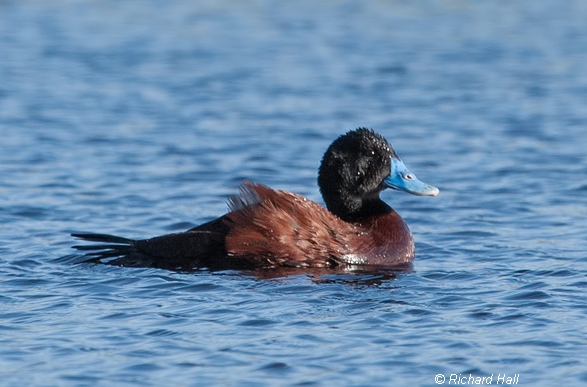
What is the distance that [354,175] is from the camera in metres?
9.12

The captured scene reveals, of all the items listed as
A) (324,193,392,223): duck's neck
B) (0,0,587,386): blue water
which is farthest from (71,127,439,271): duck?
(0,0,587,386): blue water

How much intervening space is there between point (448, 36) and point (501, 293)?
11426 mm

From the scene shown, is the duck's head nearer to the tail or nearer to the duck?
the duck

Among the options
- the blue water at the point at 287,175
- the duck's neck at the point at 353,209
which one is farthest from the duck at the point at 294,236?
the blue water at the point at 287,175

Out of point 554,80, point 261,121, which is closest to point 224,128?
point 261,121

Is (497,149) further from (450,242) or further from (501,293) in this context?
(501,293)

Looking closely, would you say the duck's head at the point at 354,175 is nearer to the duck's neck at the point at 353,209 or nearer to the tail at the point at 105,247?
the duck's neck at the point at 353,209

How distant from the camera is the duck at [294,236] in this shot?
28.0 ft

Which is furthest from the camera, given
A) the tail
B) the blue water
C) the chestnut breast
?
the tail

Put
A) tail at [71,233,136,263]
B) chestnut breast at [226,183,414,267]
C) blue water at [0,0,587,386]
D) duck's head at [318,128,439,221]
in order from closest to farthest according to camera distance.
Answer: blue water at [0,0,587,386]
chestnut breast at [226,183,414,267]
tail at [71,233,136,263]
duck's head at [318,128,439,221]

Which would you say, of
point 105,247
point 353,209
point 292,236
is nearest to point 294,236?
point 292,236

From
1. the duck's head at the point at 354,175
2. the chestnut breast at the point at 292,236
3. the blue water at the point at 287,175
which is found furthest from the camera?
the duck's head at the point at 354,175

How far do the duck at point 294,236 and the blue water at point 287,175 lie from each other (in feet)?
0.58

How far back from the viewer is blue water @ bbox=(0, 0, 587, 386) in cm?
680
